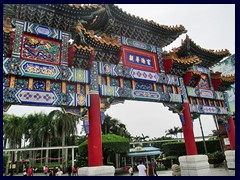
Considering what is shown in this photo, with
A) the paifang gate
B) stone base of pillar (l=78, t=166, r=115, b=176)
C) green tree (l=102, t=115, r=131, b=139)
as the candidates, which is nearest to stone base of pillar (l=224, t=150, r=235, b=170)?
the paifang gate

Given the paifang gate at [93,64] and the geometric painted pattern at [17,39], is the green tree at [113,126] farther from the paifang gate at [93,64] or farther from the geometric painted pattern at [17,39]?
the geometric painted pattern at [17,39]

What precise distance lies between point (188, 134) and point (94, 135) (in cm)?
514

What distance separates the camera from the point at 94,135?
7.12 metres

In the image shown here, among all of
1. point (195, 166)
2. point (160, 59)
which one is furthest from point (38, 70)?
point (195, 166)

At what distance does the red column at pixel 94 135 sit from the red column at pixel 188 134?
15.9ft

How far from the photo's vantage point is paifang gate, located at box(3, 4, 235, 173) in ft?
22.8

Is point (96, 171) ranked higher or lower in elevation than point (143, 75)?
lower

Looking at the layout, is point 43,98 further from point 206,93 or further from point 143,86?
point 206,93

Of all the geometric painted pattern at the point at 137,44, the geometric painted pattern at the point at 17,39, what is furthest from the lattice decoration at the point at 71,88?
the geometric painted pattern at the point at 137,44

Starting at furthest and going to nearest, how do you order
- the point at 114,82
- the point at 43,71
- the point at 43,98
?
1. the point at 114,82
2. the point at 43,71
3. the point at 43,98

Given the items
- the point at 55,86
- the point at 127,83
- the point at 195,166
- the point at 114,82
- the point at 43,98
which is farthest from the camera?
the point at 127,83

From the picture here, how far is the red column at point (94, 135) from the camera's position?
22.6 ft

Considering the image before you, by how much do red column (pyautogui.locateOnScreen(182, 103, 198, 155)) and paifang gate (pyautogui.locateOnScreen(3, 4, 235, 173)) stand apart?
47mm
